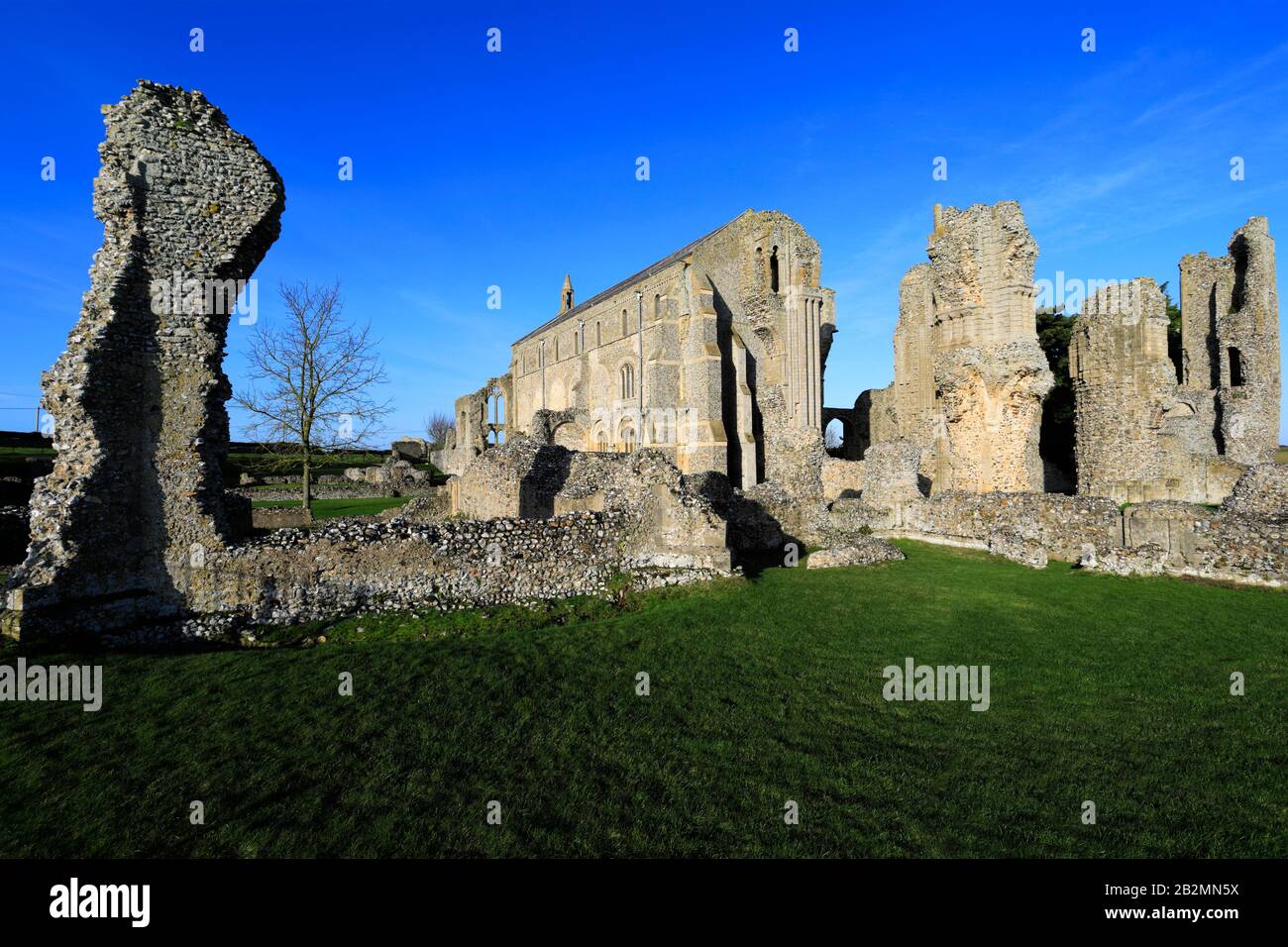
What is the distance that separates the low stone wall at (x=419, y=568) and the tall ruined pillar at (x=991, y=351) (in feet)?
41.2

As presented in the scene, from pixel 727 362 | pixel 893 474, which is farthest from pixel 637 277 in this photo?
pixel 893 474

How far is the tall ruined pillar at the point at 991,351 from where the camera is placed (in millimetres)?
18391

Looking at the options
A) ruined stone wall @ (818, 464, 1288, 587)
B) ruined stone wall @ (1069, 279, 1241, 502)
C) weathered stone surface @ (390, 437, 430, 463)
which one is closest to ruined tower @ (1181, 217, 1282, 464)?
ruined stone wall @ (1069, 279, 1241, 502)

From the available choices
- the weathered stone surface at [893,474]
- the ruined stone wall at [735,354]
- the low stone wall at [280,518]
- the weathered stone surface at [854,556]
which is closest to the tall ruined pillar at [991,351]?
the weathered stone surface at [893,474]

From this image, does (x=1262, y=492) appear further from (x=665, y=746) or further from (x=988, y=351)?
(x=665, y=746)

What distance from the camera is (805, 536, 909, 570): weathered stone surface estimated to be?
1344 centimetres

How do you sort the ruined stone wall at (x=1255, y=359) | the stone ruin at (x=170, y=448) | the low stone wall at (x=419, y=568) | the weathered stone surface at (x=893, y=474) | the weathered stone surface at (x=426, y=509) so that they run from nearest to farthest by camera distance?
1. the stone ruin at (x=170, y=448)
2. the low stone wall at (x=419, y=568)
3. the weathered stone surface at (x=426, y=509)
4. the weathered stone surface at (x=893, y=474)
5. the ruined stone wall at (x=1255, y=359)

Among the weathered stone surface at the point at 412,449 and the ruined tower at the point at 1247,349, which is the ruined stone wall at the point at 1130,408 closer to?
the ruined tower at the point at 1247,349

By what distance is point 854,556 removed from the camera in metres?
13.5

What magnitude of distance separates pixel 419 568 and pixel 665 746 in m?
5.53

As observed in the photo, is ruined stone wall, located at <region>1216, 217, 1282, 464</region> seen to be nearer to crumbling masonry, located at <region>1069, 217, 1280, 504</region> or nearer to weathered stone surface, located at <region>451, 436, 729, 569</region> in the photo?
crumbling masonry, located at <region>1069, 217, 1280, 504</region>

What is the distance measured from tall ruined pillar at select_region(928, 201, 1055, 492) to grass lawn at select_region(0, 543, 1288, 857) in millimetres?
10939
